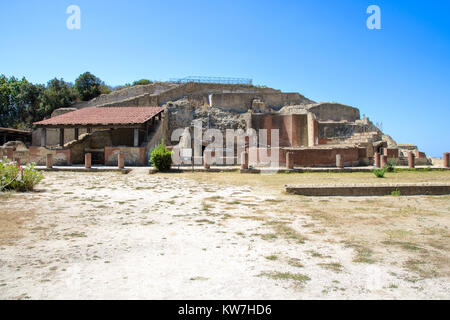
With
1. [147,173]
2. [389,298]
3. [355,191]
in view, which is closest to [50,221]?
[389,298]

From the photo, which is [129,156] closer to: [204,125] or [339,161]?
[339,161]

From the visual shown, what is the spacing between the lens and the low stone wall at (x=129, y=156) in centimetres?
1988

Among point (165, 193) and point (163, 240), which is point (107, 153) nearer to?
point (165, 193)

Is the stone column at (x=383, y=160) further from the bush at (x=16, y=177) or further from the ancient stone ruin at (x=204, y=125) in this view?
the bush at (x=16, y=177)

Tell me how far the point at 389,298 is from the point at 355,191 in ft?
21.2

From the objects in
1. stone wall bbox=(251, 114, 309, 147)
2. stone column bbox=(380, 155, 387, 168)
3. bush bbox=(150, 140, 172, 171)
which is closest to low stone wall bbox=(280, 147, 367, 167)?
stone column bbox=(380, 155, 387, 168)

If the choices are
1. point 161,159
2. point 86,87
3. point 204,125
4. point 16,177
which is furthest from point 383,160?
point 86,87

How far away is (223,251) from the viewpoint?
11.9 feet

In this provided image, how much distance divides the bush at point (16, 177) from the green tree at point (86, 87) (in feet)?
118

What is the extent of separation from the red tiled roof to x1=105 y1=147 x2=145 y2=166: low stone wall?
188 centimetres

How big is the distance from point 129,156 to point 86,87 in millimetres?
26875

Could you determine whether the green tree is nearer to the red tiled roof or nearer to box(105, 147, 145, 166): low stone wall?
the red tiled roof

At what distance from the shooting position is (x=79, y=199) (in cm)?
743

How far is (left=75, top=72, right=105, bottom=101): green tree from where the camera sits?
4125 cm
